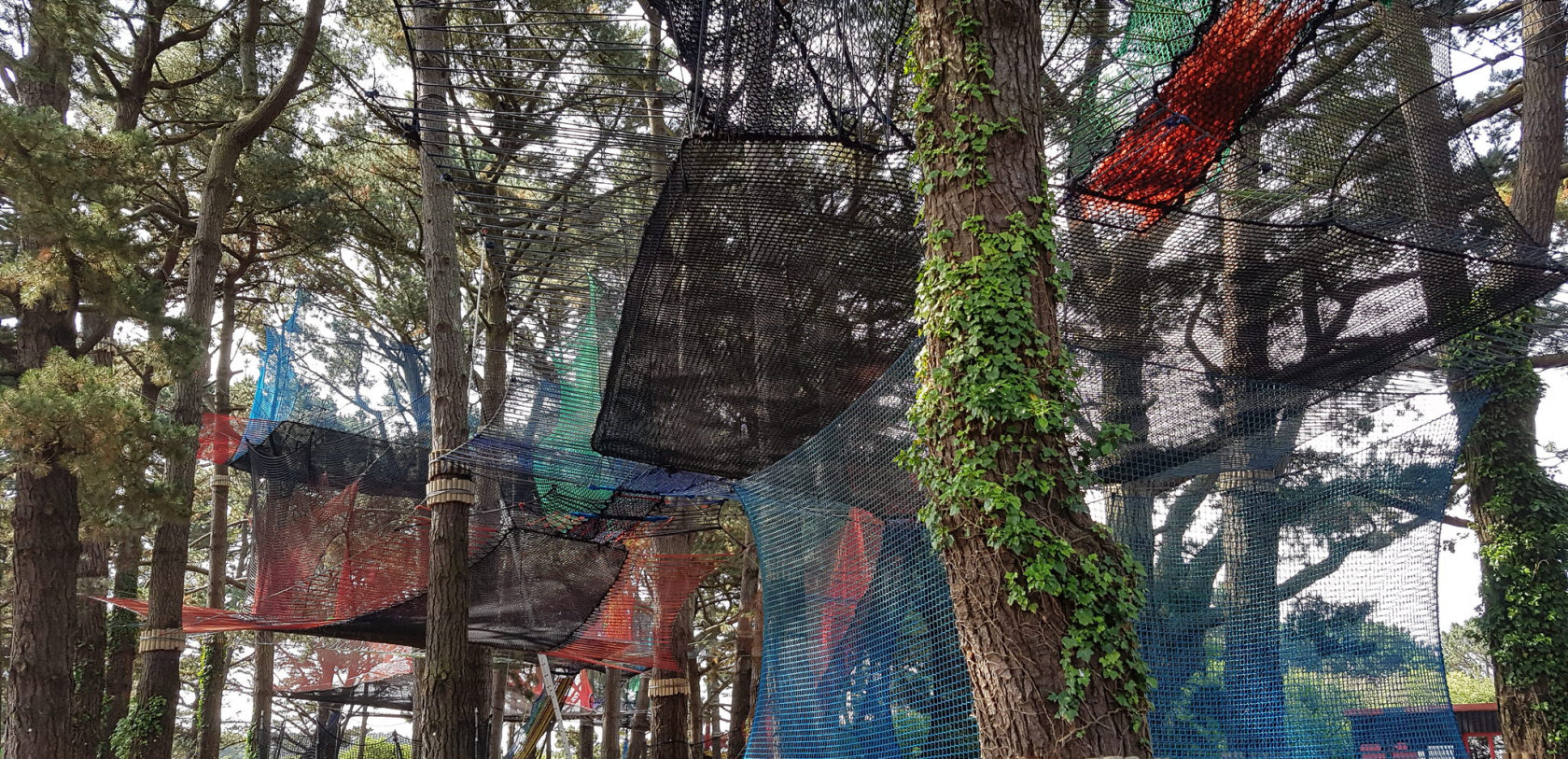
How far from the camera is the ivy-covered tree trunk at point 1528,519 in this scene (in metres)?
6.28

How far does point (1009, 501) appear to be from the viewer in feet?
9.39

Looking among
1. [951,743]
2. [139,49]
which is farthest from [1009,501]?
[139,49]

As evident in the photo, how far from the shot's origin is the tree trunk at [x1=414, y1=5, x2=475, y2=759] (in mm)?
4801

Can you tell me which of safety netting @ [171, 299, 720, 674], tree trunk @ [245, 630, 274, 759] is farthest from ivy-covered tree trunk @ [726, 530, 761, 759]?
tree trunk @ [245, 630, 274, 759]

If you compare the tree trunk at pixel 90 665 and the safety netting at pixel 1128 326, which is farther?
the tree trunk at pixel 90 665

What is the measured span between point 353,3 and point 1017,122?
6820 millimetres

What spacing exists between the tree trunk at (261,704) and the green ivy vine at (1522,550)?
9843 millimetres

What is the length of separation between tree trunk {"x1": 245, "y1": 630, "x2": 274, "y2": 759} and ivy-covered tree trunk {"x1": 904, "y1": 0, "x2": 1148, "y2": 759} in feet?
26.9

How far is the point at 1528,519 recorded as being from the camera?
6699 mm

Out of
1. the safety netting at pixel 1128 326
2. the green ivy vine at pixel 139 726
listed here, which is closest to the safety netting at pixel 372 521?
the green ivy vine at pixel 139 726

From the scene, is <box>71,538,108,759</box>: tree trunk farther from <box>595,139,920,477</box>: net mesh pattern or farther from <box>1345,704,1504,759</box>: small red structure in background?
<box>1345,704,1504,759</box>: small red structure in background

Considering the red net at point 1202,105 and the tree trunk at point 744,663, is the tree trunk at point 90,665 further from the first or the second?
the red net at point 1202,105

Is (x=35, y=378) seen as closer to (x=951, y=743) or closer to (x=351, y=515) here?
(x=351, y=515)

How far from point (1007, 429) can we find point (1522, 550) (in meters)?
5.72
